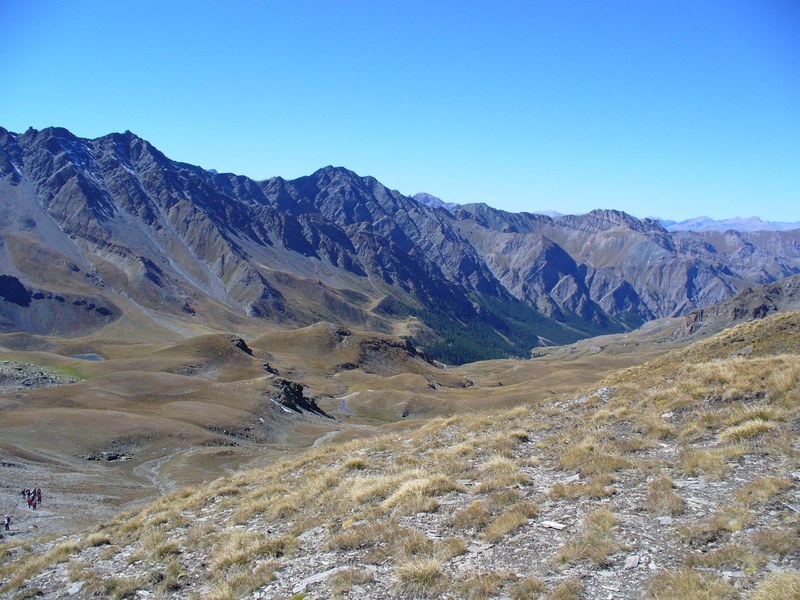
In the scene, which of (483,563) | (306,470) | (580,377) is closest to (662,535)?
(483,563)

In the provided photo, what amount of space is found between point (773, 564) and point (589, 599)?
9.72 ft

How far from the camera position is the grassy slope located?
977cm

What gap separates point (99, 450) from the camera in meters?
58.3

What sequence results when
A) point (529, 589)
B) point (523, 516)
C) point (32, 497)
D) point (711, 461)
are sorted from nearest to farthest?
point (529, 589) < point (523, 516) < point (711, 461) < point (32, 497)

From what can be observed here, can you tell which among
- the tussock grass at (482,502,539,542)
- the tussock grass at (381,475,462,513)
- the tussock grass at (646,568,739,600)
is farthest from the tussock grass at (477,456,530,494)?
the tussock grass at (646,568,739,600)

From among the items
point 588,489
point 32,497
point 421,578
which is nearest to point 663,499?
point 588,489

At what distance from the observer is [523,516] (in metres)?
12.1

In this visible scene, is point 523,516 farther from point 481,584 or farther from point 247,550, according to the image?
point 247,550

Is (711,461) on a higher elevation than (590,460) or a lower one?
higher

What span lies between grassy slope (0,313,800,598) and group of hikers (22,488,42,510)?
701 inches

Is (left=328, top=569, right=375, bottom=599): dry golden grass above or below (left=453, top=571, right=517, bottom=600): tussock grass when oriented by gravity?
below

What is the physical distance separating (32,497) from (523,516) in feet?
122

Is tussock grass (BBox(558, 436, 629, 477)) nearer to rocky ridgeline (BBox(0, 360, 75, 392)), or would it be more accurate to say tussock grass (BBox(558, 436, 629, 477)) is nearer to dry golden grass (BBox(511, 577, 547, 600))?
dry golden grass (BBox(511, 577, 547, 600))

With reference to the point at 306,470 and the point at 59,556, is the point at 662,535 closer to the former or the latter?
the point at 306,470
